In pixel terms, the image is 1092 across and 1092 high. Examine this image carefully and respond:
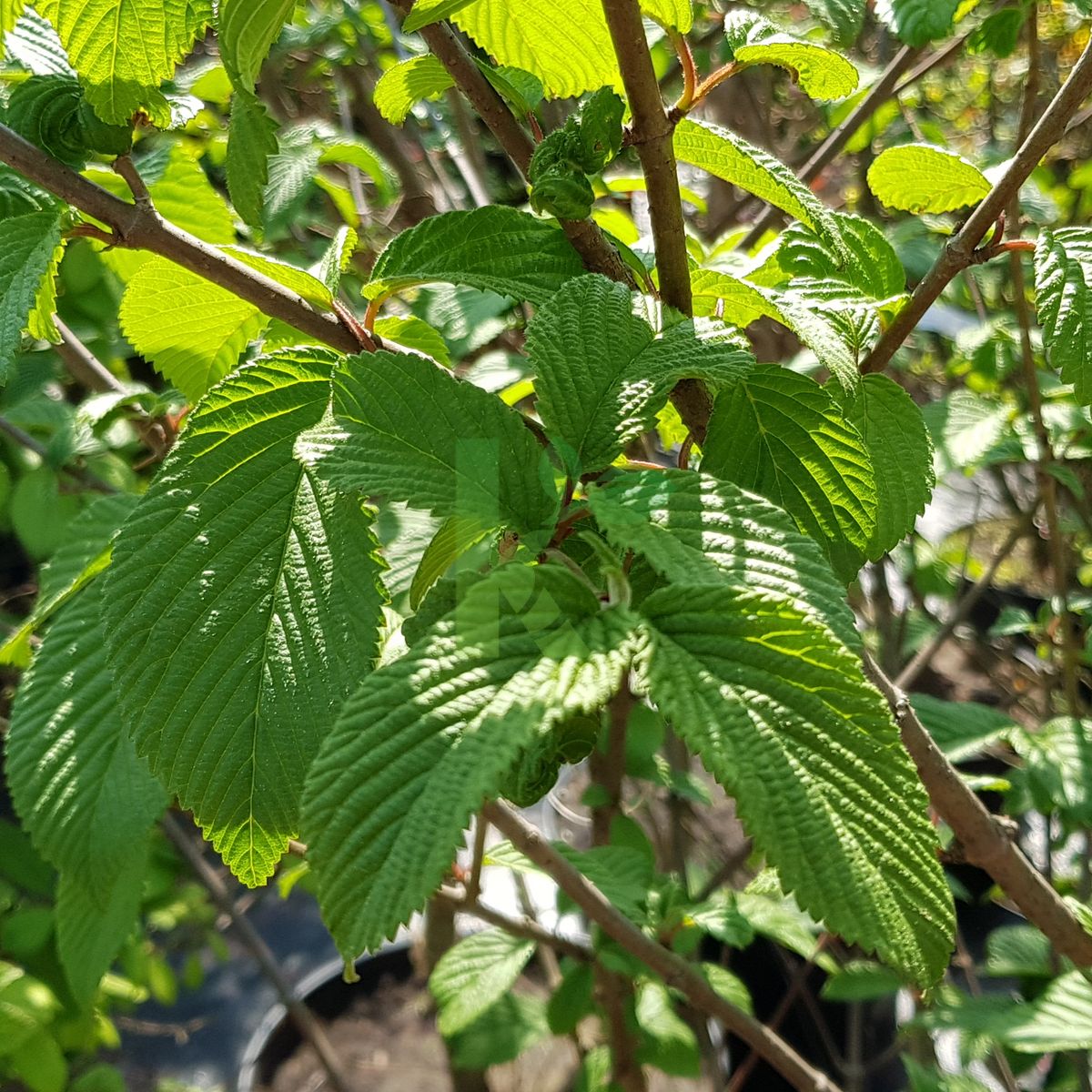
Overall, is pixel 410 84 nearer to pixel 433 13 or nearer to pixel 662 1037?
pixel 433 13

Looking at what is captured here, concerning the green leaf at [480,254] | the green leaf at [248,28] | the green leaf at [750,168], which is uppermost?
the green leaf at [248,28]

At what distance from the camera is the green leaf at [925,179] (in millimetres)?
599

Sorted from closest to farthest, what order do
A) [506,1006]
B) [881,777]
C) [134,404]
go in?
[881,777] < [134,404] < [506,1006]

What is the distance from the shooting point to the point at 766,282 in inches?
21.5

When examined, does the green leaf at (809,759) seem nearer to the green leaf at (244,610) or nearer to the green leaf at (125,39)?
the green leaf at (244,610)

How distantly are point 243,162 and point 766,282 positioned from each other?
0.96 ft

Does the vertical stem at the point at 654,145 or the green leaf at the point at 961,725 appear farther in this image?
the green leaf at the point at 961,725

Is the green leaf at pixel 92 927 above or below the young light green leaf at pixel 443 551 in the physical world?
below

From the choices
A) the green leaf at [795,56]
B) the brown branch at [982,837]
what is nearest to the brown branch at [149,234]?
the green leaf at [795,56]

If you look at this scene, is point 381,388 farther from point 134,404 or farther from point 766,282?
point 134,404

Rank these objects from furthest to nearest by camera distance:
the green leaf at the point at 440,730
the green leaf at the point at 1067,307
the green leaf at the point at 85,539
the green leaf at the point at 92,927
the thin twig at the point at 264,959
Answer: the thin twig at the point at 264,959, the green leaf at the point at 92,927, the green leaf at the point at 85,539, the green leaf at the point at 1067,307, the green leaf at the point at 440,730

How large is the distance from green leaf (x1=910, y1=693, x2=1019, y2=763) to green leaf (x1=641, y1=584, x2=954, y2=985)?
846 mm

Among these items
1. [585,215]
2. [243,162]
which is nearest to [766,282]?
[585,215]

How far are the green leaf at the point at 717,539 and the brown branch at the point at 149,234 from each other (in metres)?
0.19
